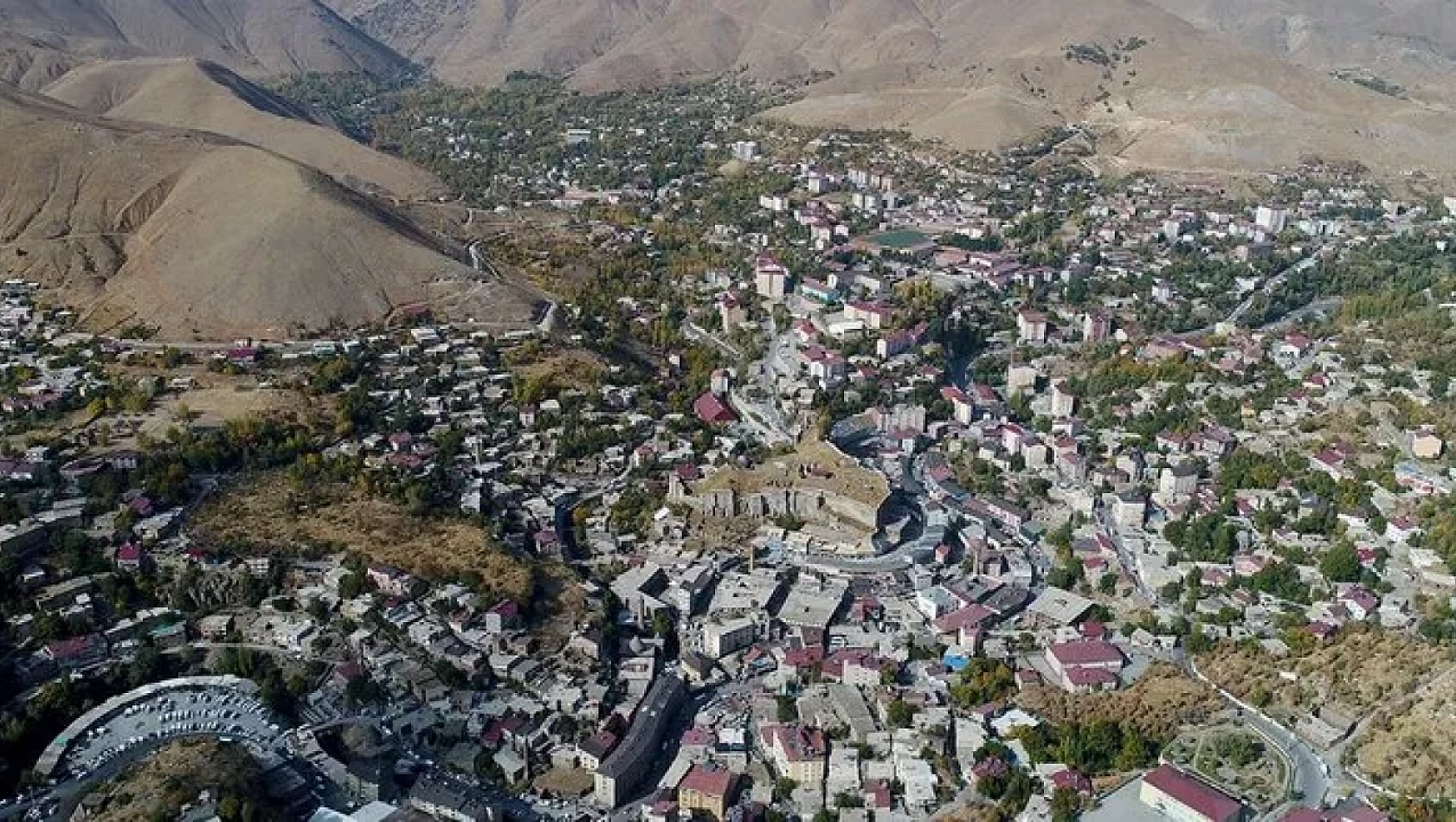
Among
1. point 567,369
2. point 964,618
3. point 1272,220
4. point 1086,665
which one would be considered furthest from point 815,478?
point 1272,220

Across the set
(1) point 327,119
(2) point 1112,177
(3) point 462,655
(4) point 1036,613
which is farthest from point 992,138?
(3) point 462,655

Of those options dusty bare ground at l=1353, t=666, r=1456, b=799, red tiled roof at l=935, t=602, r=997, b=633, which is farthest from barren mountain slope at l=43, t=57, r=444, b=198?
dusty bare ground at l=1353, t=666, r=1456, b=799

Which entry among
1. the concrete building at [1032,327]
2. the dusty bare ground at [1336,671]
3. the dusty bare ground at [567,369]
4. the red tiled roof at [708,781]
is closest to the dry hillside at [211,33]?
the dusty bare ground at [567,369]

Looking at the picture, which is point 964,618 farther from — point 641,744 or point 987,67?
point 987,67

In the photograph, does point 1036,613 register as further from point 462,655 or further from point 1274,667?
point 462,655

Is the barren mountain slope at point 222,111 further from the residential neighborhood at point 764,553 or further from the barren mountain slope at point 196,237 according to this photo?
the residential neighborhood at point 764,553

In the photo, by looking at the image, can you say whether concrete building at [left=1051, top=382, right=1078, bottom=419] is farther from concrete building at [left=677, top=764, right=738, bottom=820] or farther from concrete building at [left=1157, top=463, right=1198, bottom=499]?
concrete building at [left=677, top=764, right=738, bottom=820]
